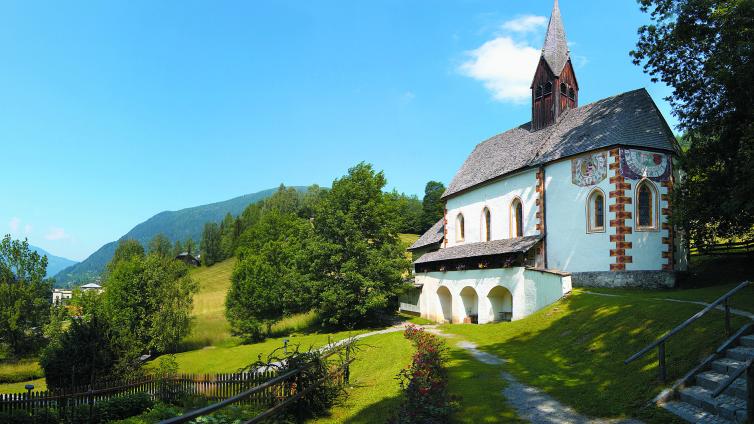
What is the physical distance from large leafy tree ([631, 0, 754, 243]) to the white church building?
3.25 metres

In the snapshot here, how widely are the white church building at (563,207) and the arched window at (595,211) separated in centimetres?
5

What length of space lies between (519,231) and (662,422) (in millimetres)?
22306

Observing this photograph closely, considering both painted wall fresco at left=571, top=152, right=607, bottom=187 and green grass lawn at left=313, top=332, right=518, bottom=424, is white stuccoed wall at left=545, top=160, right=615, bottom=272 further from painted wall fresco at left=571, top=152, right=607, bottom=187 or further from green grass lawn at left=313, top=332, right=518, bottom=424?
green grass lawn at left=313, top=332, right=518, bottom=424

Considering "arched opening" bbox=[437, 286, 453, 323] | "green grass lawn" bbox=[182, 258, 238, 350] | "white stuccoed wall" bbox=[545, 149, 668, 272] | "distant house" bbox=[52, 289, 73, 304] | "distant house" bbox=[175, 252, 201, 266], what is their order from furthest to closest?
"distant house" bbox=[175, 252, 201, 266], "distant house" bbox=[52, 289, 73, 304], "green grass lawn" bbox=[182, 258, 238, 350], "arched opening" bbox=[437, 286, 453, 323], "white stuccoed wall" bbox=[545, 149, 668, 272]

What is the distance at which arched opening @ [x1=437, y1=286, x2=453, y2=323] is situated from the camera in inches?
1394

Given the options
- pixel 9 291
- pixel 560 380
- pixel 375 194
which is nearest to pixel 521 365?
pixel 560 380

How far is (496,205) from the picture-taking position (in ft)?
106

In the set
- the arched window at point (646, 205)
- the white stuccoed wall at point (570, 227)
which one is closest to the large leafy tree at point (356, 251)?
the white stuccoed wall at point (570, 227)

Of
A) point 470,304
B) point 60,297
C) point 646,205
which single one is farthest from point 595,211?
point 60,297

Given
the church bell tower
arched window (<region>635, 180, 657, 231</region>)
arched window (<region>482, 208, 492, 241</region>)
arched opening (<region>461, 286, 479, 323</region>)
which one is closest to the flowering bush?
arched window (<region>635, 180, 657, 231</region>)

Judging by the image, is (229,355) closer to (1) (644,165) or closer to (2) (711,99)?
(1) (644,165)

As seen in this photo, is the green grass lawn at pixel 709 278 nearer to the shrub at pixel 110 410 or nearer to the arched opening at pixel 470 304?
the arched opening at pixel 470 304

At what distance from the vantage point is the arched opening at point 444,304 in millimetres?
35406

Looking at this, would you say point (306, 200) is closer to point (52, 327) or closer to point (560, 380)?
point (52, 327)
